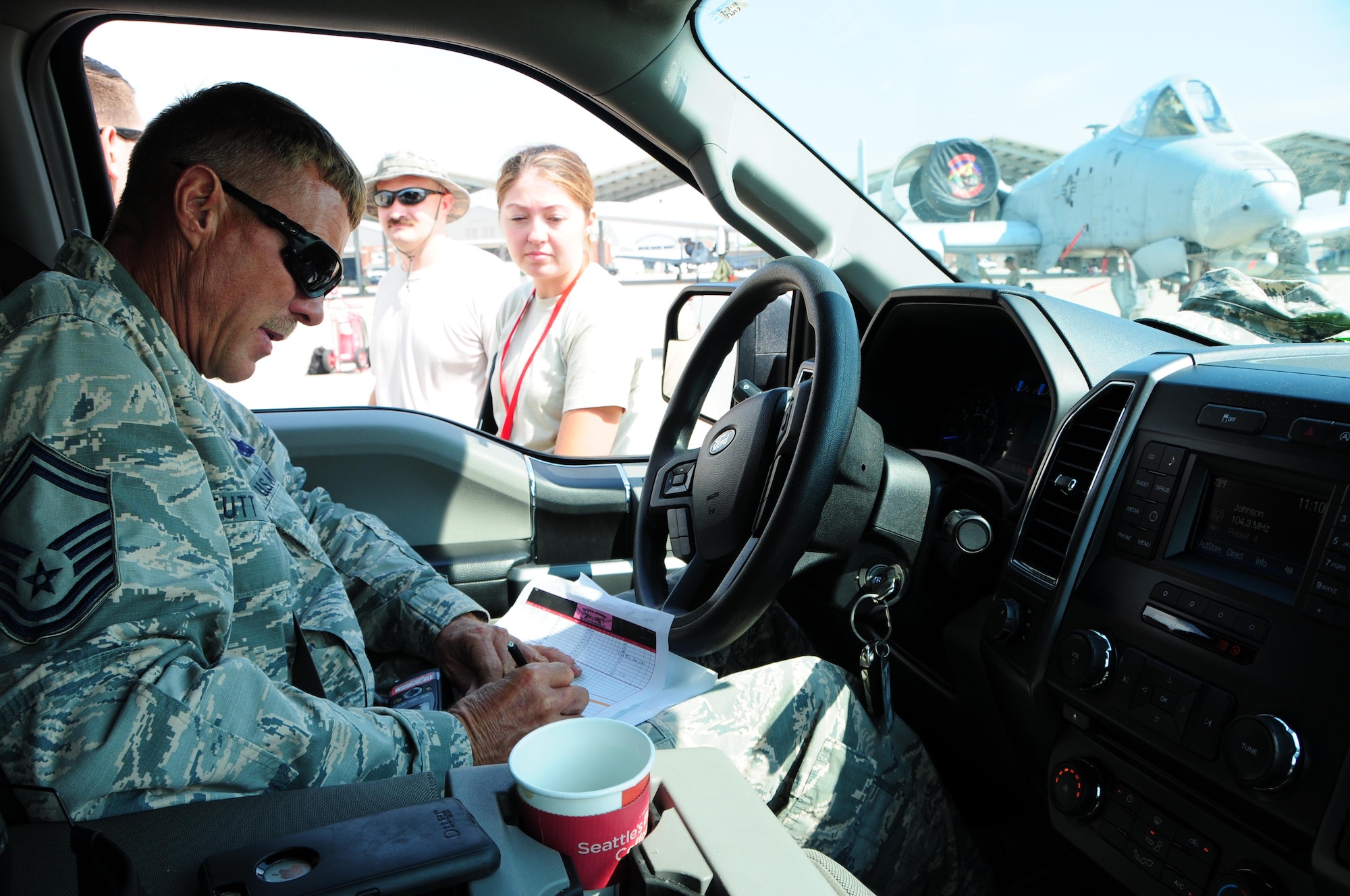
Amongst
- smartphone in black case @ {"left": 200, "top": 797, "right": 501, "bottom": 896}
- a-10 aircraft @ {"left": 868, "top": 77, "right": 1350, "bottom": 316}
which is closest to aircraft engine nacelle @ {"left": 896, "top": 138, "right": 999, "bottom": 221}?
a-10 aircraft @ {"left": 868, "top": 77, "right": 1350, "bottom": 316}

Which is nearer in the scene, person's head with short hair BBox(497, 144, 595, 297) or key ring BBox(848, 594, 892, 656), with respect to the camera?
key ring BBox(848, 594, 892, 656)

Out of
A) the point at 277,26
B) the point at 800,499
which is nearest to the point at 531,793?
the point at 800,499

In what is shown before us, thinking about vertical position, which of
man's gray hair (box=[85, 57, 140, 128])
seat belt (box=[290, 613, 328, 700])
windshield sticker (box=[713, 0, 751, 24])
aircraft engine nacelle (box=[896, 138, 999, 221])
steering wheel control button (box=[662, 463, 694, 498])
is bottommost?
seat belt (box=[290, 613, 328, 700])

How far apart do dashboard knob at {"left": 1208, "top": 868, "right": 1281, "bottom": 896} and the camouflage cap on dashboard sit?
2.55 ft

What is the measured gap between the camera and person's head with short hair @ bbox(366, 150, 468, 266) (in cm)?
271

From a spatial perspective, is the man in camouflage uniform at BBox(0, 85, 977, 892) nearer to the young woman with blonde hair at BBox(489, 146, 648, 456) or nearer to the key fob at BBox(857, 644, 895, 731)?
the key fob at BBox(857, 644, 895, 731)

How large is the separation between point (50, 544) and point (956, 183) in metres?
1.97

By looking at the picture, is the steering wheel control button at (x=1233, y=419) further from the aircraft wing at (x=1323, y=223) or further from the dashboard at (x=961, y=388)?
the aircraft wing at (x=1323, y=223)

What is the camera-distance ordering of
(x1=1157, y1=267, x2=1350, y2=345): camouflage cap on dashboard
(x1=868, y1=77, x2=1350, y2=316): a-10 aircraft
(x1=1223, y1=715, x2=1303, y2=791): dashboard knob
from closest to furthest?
(x1=1223, y1=715, x2=1303, y2=791): dashboard knob
(x1=1157, y1=267, x2=1350, y2=345): camouflage cap on dashboard
(x1=868, y1=77, x2=1350, y2=316): a-10 aircraft

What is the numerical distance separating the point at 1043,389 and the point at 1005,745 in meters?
0.60

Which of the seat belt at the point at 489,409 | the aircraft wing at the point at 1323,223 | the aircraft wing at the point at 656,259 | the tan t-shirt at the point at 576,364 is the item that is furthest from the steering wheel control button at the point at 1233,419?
the aircraft wing at the point at 656,259

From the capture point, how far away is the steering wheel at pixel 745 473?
48.7 inches

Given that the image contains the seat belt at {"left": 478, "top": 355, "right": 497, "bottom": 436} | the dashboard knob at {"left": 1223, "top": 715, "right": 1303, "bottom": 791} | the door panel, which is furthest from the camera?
the seat belt at {"left": 478, "top": 355, "right": 497, "bottom": 436}

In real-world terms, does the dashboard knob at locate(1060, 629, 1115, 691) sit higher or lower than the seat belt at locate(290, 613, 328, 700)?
higher
